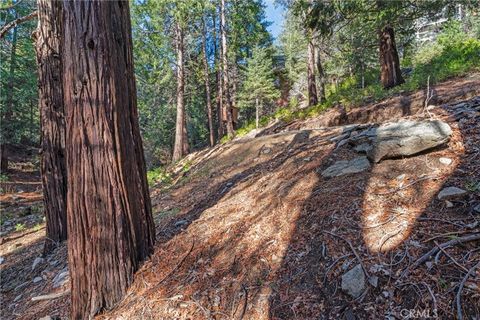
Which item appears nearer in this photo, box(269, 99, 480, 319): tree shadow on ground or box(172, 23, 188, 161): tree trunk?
box(269, 99, 480, 319): tree shadow on ground

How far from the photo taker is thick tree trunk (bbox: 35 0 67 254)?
4.36m

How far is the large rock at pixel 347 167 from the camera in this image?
9.95ft

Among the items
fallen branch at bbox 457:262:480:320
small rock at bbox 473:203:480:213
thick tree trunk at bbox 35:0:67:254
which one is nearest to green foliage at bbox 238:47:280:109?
thick tree trunk at bbox 35:0:67:254

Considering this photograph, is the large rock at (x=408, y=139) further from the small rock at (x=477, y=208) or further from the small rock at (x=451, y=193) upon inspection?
the small rock at (x=477, y=208)

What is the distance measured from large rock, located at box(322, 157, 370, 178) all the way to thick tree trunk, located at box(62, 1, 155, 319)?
2.17 metres

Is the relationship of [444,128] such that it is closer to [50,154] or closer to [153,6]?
[50,154]

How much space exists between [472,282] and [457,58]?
12065mm

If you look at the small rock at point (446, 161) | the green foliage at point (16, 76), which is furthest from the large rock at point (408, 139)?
the green foliage at point (16, 76)

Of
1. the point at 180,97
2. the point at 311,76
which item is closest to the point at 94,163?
the point at 180,97

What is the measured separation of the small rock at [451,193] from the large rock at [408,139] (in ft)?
2.27

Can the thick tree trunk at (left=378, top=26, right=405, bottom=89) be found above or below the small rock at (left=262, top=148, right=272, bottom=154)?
above

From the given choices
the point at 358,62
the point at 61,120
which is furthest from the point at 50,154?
the point at 358,62

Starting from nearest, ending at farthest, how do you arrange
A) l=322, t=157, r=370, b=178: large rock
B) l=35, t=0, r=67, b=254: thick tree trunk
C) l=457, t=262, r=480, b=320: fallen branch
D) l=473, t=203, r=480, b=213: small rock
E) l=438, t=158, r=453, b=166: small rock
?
l=457, t=262, r=480, b=320: fallen branch < l=473, t=203, r=480, b=213: small rock < l=438, t=158, r=453, b=166: small rock < l=322, t=157, r=370, b=178: large rock < l=35, t=0, r=67, b=254: thick tree trunk

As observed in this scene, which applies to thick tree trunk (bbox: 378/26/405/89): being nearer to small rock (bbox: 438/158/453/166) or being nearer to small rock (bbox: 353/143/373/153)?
small rock (bbox: 353/143/373/153)
